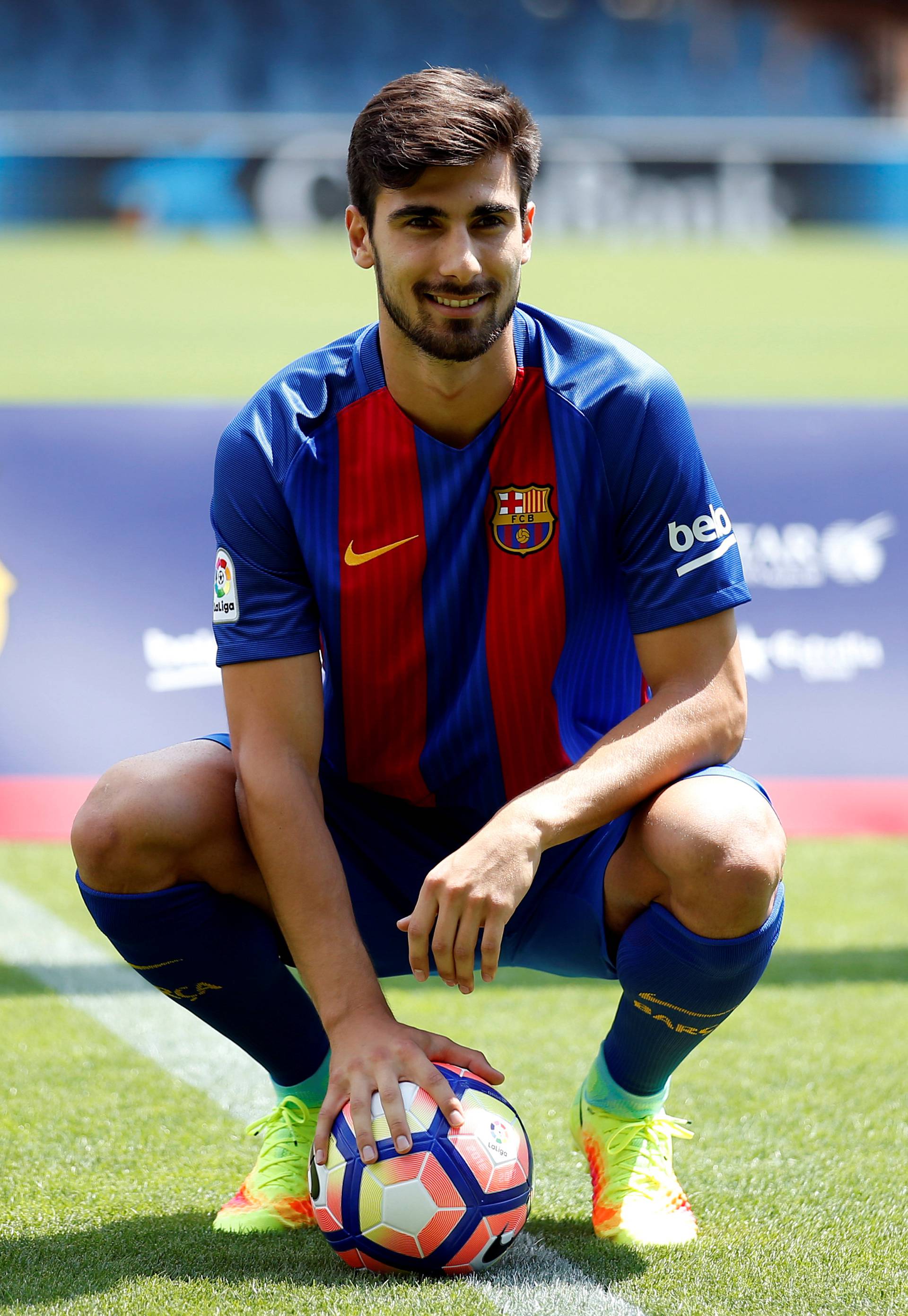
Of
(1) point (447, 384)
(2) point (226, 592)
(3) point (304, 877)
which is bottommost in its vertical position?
(3) point (304, 877)

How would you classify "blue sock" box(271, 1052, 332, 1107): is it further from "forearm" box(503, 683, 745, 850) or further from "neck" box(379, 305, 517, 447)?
"neck" box(379, 305, 517, 447)

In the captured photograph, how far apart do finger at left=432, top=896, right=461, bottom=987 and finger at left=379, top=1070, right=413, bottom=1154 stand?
0.50ft

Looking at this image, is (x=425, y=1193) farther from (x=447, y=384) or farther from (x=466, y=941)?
(x=447, y=384)

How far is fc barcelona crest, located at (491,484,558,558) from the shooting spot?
2.39 metres

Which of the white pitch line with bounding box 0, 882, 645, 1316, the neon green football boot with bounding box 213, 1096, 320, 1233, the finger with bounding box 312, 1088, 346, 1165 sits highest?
the finger with bounding box 312, 1088, 346, 1165

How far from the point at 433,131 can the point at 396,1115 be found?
134 cm

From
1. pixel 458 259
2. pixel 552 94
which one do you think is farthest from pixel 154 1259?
pixel 552 94

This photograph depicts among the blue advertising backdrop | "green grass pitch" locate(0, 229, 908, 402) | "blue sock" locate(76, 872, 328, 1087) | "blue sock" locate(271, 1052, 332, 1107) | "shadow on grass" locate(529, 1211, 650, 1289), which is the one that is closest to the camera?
"shadow on grass" locate(529, 1211, 650, 1289)

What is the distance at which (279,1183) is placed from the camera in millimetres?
2293

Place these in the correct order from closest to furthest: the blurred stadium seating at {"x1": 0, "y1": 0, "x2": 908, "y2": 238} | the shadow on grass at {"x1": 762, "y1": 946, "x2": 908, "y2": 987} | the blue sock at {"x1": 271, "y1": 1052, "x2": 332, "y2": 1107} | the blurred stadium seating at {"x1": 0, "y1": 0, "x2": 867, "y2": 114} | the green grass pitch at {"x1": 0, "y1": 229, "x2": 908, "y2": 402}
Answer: the blue sock at {"x1": 271, "y1": 1052, "x2": 332, "y2": 1107}
the shadow on grass at {"x1": 762, "y1": 946, "x2": 908, "y2": 987}
the green grass pitch at {"x1": 0, "y1": 229, "x2": 908, "y2": 402}
the blurred stadium seating at {"x1": 0, "y1": 0, "x2": 908, "y2": 238}
the blurred stadium seating at {"x1": 0, "y1": 0, "x2": 867, "y2": 114}

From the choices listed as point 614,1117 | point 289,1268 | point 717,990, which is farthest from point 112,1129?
point 717,990

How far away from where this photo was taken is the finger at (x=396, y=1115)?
1.99 metres

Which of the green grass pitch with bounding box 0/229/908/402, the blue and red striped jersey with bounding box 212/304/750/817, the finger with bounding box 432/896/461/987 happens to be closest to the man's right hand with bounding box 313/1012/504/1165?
the finger with bounding box 432/896/461/987

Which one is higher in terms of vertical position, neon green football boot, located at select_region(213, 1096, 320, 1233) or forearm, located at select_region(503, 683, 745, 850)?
forearm, located at select_region(503, 683, 745, 850)
